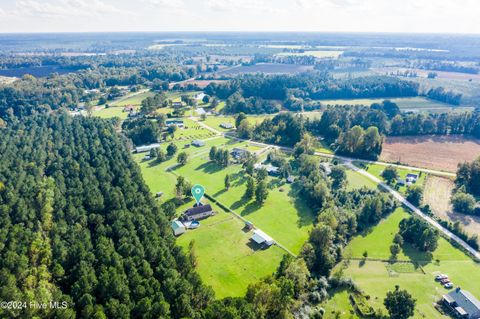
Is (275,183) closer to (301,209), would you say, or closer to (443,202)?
(301,209)

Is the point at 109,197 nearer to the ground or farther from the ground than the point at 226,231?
farther from the ground

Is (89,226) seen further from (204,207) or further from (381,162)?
(381,162)

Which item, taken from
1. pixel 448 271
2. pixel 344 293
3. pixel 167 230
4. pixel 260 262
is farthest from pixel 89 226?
pixel 448 271

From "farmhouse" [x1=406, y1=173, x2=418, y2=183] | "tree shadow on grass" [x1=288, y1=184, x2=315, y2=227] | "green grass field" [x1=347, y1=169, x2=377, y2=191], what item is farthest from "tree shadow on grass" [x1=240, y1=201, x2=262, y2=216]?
"farmhouse" [x1=406, y1=173, x2=418, y2=183]

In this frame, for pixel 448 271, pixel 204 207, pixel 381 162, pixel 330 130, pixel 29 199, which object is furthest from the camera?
pixel 330 130

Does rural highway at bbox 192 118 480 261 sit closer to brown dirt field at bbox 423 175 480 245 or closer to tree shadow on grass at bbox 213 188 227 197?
brown dirt field at bbox 423 175 480 245

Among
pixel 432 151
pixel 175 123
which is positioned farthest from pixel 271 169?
pixel 432 151

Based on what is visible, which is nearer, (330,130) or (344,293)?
(344,293)
